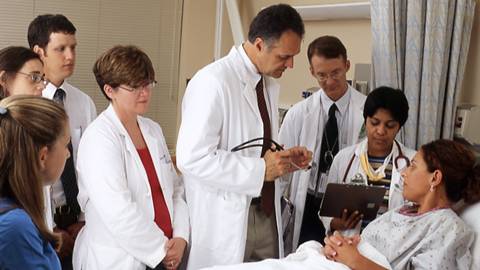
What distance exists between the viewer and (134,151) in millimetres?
1802

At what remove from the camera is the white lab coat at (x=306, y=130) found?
7.78ft

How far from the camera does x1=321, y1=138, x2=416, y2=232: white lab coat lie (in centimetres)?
204

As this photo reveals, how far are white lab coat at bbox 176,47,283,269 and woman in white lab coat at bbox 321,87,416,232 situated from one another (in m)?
0.47

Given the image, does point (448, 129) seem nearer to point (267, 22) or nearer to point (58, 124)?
point (267, 22)

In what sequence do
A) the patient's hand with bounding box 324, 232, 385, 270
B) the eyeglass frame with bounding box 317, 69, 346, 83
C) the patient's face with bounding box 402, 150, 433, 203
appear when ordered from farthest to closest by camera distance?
A: 1. the eyeglass frame with bounding box 317, 69, 346, 83
2. the patient's face with bounding box 402, 150, 433, 203
3. the patient's hand with bounding box 324, 232, 385, 270

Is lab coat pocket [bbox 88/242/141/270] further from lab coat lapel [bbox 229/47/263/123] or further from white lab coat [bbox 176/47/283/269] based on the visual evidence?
lab coat lapel [bbox 229/47/263/123]

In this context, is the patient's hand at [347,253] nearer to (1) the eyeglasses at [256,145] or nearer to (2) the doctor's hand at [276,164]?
(2) the doctor's hand at [276,164]

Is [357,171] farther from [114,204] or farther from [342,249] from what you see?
[114,204]

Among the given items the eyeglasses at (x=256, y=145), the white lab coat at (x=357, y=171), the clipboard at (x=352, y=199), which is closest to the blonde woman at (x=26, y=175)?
the eyeglasses at (x=256, y=145)

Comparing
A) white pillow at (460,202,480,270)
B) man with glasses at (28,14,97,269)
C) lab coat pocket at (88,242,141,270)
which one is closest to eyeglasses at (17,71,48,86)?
man with glasses at (28,14,97,269)

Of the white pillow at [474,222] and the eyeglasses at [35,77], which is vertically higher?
the eyeglasses at [35,77]

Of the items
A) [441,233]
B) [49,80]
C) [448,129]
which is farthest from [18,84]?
[448,129]

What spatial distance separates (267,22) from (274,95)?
34cm

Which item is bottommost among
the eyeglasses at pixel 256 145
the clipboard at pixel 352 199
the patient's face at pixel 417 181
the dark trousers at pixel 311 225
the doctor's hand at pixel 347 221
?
the dark trousers at pixel 311 225
